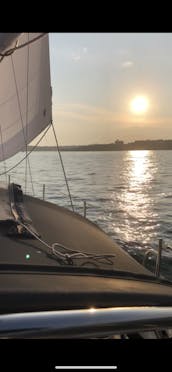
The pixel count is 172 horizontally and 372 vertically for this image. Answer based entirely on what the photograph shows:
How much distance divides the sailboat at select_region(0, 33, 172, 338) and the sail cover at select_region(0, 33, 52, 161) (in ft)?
10.8

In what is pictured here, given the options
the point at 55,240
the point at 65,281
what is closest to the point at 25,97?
the point at 55,240

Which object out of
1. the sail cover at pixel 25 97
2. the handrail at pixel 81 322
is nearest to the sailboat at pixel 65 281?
the handrail at pixel 81 322

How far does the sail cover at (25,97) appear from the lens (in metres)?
11.5

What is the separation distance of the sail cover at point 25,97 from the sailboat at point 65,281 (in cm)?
329

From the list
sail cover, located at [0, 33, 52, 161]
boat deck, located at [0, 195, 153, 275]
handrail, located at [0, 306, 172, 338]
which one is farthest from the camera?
sail cover, located at [0, 33, 52, 161]

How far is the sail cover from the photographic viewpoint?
37.7ft

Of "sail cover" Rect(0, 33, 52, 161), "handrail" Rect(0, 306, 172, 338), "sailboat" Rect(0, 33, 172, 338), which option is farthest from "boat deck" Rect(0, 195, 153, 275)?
"sail cover" Rect(0, 33, 52, 161)

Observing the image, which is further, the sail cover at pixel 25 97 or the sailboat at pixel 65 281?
the sail cover at pixel 25 97

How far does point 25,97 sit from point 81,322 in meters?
11.4

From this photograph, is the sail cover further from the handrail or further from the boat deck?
the handrail

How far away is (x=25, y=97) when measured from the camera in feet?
40.8

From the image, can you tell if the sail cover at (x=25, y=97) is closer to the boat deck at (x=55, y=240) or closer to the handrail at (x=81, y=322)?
the boat deck at (x=55, y=240)
